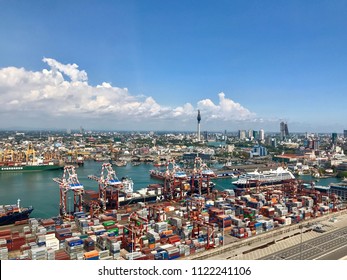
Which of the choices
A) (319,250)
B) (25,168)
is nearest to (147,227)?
(319,250)

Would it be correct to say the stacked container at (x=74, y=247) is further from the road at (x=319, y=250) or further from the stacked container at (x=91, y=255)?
the road at (x=319, y=250)

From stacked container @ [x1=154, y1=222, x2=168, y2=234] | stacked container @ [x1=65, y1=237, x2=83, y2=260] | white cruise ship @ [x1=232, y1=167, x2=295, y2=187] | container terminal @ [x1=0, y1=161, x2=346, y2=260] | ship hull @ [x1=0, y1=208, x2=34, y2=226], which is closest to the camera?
stacked container @ [x1=65, y1=237, x2=83, y2=260]

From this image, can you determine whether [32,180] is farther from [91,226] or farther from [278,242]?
[278,242]

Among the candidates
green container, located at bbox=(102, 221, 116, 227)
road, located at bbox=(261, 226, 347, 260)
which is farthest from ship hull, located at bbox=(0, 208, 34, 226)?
road, located at bbox=(261, 226, 347, 260)

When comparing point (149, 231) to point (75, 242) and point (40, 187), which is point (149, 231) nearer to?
point (75, 242)

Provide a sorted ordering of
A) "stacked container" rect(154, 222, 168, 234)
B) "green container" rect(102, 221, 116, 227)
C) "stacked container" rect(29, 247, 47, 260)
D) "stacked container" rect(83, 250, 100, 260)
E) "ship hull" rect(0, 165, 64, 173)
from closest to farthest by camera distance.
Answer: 1. "stacked container" rect(29, 247, 47, 260)
2. "stacked container" rect(83, 250, 100, 260)
3. "stacked container" rect(154, 222, 168, 234)
4. "green container" rect(102, 221, 116, 227)
5. "ship hull" rect(0, 165, 64, 173)

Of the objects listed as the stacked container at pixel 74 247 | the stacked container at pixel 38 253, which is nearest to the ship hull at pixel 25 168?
the stacked container at pixel 74 247

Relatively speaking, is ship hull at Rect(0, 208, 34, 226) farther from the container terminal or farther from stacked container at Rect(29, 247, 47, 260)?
stacked container at Rect(29, 247, 47, 260)
